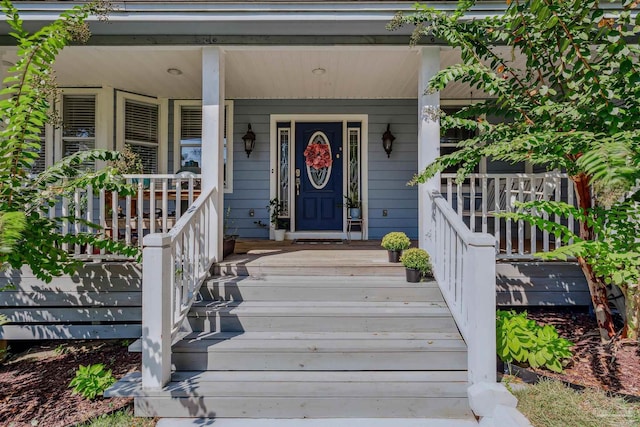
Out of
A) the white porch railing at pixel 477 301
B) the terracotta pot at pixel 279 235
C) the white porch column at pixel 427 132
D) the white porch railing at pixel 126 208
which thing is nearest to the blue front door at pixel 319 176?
the terracotta pot at pixel 279 235

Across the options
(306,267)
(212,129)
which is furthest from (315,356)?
(212,129)

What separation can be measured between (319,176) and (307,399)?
384cm

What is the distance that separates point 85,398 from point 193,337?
830mm

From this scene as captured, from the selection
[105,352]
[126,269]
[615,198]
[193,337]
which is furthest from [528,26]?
[105,352]

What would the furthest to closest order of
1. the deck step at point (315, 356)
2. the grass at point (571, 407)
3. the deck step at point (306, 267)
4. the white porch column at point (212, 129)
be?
the white porch column at point (212, 129) → the deck step at point (306, 267) → the deck step at point (315, 356) → the grass at point (571, 407)

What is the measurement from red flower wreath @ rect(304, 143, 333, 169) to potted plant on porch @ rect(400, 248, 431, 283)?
9.39 ft

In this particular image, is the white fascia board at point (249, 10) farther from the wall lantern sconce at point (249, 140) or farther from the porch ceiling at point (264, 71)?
the wall lantern sconce at point (249, 140)

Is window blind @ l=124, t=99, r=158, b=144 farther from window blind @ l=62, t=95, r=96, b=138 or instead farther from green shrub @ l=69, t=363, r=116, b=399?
green shrub @ l=69, t=363, r=116, b=399

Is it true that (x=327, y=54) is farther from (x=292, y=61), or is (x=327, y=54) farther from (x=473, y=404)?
(x=473, y=404)

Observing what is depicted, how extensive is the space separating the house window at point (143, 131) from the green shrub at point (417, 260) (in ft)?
13.5

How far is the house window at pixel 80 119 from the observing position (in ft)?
16.3

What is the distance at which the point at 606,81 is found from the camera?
7.61 ft

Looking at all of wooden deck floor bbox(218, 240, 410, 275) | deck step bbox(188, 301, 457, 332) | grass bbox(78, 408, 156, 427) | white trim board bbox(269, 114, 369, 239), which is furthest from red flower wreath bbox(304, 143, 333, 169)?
grass bbox(78, 408, 156, 427)

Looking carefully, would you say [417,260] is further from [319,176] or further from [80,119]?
[80,119]
